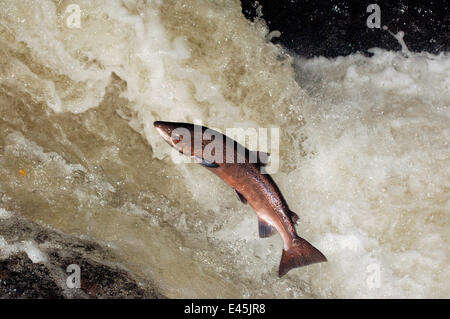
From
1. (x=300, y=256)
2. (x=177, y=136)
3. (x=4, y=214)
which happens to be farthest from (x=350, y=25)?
(x=4, y=214)

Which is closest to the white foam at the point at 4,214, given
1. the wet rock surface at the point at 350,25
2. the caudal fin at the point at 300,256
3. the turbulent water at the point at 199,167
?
the turbulent water at the point at 199,167

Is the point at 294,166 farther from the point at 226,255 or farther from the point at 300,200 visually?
the point at 226,255

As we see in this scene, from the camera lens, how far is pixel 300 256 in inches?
112

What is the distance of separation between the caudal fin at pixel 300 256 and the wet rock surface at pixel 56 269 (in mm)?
1077

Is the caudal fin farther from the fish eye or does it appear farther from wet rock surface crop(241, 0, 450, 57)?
wet rock surface crop(241, 0, 450, 57)

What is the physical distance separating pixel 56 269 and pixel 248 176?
166 centimetres

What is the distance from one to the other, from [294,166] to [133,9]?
1906mm

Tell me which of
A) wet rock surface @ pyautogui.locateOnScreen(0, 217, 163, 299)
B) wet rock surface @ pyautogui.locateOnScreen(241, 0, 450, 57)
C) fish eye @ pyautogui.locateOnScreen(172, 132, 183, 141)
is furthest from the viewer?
wet rock surface @ pyautogui.locateOnScreen(241, 0, 450, 57)

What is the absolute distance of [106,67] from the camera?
292cm

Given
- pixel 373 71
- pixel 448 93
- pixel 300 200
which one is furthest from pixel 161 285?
pixel 448 93

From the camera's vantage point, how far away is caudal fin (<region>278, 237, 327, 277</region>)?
9.22 ft

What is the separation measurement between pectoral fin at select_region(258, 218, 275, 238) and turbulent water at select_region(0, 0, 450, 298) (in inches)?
12.6

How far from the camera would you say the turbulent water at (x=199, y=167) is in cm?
289

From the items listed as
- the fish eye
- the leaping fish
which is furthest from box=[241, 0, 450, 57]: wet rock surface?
the fish eye
